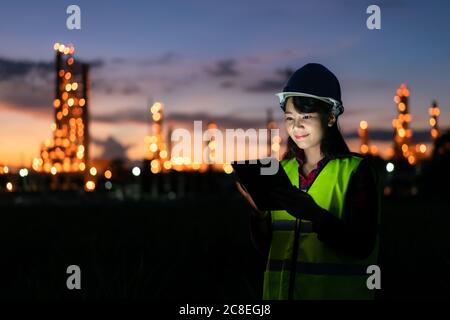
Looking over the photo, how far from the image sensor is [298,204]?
11.1 ft

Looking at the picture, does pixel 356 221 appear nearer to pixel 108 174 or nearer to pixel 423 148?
pixel 108 174

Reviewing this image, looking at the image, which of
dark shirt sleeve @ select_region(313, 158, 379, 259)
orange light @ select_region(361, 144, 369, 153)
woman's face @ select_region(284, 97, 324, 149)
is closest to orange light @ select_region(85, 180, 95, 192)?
orange light @ select_region(361, 144, 369, 153)

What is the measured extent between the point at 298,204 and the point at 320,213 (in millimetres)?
103

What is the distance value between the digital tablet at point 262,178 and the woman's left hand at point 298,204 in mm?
41

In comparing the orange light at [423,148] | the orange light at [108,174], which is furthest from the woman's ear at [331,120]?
the orange light at [423,148]

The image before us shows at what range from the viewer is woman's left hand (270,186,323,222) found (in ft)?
11.1

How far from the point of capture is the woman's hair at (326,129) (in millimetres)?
3744

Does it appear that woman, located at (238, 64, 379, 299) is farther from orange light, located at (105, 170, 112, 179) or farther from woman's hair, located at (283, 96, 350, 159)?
orange light, located at (105, 170, 112, 179)

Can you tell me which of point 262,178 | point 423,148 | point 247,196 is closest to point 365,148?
point 423,148

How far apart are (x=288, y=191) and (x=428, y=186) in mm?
46425

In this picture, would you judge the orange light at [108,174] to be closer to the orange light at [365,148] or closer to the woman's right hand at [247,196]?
the orange light at [365,148]

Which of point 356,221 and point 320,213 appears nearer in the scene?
point 320,213

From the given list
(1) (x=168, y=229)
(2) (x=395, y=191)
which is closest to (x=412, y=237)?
(1) (x=168, y=229)
